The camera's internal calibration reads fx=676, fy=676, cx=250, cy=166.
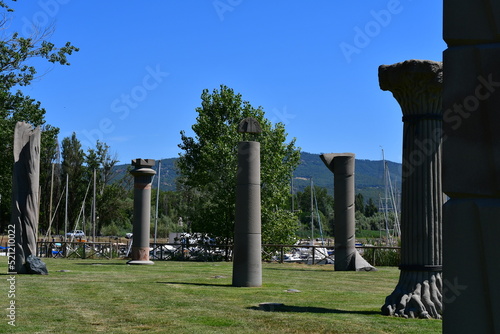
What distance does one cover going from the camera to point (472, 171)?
382 cm

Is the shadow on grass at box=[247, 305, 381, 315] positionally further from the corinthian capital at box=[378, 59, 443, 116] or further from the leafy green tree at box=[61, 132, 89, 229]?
the leafy green tree at box=[61, 132, 89, 229]

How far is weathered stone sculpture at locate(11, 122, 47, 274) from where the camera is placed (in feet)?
61.4

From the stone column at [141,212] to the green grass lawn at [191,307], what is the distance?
29.8 ft

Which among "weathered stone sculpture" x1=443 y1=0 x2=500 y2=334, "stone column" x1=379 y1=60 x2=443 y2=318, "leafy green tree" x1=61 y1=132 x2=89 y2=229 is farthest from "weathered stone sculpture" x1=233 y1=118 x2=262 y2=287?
"leafy green tree" x1=61 y1=132 x2=89 y2=229

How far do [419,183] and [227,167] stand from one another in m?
29.3

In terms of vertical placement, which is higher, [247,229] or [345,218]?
[345,218]

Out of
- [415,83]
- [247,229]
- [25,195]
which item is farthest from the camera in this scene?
[25,195]

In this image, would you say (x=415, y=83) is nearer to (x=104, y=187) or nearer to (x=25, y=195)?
(x=25, y=195)

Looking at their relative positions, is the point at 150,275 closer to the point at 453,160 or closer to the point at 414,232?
the point at 414,232

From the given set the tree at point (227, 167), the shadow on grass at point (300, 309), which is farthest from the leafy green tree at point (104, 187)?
the shadow on grass at point (300, 309)

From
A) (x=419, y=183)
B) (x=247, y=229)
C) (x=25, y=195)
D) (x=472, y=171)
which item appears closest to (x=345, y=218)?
(x=247, y=229)

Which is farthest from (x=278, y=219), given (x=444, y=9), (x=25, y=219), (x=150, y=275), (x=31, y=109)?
(x=444, y=9)

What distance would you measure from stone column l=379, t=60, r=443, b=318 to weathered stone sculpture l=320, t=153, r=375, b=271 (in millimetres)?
14299

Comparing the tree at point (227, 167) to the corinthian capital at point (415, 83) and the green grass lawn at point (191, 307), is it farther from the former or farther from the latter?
the corinthian capital at point (415, 83)
